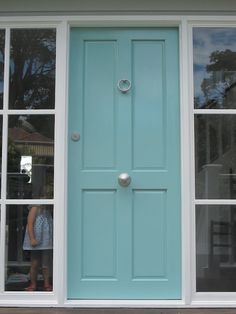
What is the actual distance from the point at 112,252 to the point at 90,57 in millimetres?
1661

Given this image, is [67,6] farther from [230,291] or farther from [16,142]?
[230,291]

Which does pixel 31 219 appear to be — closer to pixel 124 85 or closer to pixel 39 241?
pixel 39 241

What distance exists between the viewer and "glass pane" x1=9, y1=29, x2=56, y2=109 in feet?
15.6

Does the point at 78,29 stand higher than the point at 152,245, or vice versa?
the point at 78,29

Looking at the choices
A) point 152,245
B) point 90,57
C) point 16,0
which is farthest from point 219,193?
point 16,0

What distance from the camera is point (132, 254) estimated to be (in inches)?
182

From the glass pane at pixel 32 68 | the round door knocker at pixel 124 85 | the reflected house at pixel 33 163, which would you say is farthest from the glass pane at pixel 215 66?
the reflected house at pixel 33 163

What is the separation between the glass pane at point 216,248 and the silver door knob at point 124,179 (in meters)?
0.62

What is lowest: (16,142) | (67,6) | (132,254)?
(132,254)

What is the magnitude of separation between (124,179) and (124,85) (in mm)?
810

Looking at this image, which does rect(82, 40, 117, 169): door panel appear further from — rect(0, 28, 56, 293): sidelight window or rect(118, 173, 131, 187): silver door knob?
rect(0, 28, 56, 293): sidelight window

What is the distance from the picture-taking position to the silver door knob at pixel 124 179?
4.60m

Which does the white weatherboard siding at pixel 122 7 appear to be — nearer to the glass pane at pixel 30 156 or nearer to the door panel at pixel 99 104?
the door panel at pixel 99 104

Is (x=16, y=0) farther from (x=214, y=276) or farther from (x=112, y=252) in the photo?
(x=214, y=276)
